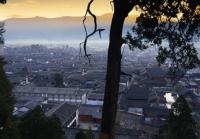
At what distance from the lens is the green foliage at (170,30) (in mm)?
4621

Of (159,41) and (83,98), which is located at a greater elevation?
(159,41)

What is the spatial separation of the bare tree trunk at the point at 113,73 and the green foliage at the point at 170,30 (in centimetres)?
42

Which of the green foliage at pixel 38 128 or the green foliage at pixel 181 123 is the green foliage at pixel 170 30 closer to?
the green foliage at pixel 38 128

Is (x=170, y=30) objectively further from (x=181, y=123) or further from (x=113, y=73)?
(x=181, y=123)

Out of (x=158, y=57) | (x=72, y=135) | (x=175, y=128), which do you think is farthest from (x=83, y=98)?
(x=158, y=57)

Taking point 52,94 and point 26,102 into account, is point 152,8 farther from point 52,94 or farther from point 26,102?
point 52,94

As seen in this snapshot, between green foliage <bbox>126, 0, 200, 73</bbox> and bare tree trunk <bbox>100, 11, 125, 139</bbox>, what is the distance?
1.38 feet

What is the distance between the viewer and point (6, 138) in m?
10.6

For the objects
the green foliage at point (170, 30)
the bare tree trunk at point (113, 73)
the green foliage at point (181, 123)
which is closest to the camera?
the bare tree trunk at point (113, 73)

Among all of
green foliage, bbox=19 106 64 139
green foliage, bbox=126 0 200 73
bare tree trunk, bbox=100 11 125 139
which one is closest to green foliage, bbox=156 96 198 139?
green foliage, bbox=19 106 64 139

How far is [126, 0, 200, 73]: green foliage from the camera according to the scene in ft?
15.2

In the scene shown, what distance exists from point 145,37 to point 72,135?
16.7 metres

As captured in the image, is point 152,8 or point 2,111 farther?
point 2,111

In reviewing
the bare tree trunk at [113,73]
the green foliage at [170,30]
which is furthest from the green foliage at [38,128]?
the bare tree trunk at [113,73]
